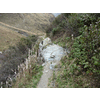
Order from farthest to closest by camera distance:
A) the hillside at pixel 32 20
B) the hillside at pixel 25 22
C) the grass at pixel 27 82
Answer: the hillside at pixel 32 20, the hillside at pixel 25 22, the grass at pixel 27 82

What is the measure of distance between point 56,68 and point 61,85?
1.63m

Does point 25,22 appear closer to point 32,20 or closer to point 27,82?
point 32,20

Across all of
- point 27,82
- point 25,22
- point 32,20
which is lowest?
point 27,82

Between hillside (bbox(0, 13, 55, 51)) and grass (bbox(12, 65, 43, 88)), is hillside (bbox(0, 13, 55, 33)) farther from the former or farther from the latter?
grass (bbox(12, 65, 43, 88))

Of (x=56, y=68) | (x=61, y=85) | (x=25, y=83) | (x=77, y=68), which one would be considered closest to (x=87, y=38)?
(x=77, y=68)

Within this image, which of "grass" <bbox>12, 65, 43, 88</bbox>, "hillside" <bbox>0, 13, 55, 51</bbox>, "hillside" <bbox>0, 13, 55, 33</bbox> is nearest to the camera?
"grass" <bbox>12, 65, 43, 88</bbox>

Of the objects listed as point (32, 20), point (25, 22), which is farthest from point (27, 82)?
point (32, 20)

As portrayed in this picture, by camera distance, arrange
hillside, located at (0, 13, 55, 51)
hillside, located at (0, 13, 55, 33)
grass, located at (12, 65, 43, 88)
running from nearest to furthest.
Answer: grass, located at (12, 65, 43, 88)
hillside, located at (0, 13, 55, 51)
hillside, located at (0, 13, 55, 33)

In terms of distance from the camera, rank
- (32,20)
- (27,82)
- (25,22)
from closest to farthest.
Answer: (27,82) < (25,22) < (32,20)

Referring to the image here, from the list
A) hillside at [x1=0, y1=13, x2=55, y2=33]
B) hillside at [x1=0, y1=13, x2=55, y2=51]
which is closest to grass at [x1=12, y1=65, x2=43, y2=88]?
hillside at [x1=0, y1=13, x2=55, y2=51]

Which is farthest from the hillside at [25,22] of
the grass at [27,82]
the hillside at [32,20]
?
the grass at [27,82]

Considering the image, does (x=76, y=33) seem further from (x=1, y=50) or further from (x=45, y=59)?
(x=1, y=50)

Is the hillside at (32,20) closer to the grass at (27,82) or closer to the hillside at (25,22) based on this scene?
the hillside at (25,22)

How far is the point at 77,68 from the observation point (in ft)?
12.2
